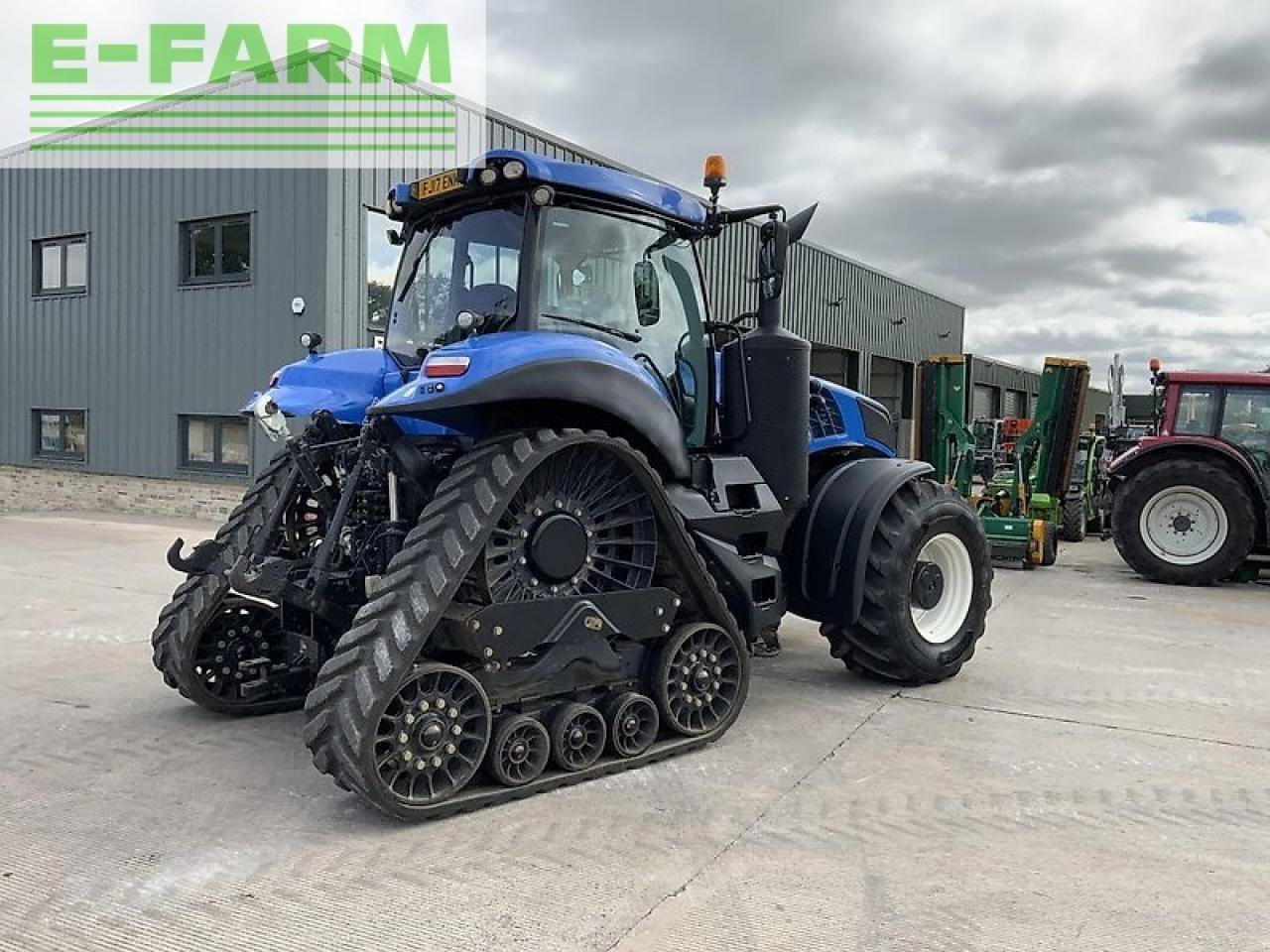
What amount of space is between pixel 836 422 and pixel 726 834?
114 inches

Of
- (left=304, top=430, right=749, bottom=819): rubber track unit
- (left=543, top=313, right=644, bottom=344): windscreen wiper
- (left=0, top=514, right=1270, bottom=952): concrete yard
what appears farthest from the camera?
(left=543, top=313, right=644, bottom=344): windscreen wiper

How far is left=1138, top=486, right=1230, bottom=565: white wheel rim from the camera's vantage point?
10.4 m

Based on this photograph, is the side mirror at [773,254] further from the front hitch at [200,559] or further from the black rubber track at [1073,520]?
the black rubber track at [1073,520]

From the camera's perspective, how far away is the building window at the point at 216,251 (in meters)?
13.9

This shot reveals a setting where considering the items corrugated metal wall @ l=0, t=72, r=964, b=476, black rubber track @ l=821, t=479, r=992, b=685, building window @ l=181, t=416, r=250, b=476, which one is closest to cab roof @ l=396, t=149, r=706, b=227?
black rubber track @ l=821, t=479, r=992, b=685

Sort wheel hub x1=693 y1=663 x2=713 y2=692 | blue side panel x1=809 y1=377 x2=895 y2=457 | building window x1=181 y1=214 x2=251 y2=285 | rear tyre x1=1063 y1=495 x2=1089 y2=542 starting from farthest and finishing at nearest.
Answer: rear tyre x1=1063 y1=495 x2=1089 y2=542 → building window x1=181 y1=214 x2=251 y2=285 → blue side panel x1=809 y1=377 x2=895 y2=457 → wheel hub x1=693 y1=663 x2=713 y2=692

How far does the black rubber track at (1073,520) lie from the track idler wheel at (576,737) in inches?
450

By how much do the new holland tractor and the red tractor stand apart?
5.98 m

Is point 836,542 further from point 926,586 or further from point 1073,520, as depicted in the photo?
point 1073,520

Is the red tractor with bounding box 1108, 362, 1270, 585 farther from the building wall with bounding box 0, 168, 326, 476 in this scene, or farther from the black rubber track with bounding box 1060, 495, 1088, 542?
the building wall with bounding box 0, 168, 326, 476

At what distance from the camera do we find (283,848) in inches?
140

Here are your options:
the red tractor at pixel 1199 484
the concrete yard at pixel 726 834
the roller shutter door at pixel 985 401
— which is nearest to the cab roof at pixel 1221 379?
the red tractor at pixel 1199 484

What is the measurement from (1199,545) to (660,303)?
8028 millimetres

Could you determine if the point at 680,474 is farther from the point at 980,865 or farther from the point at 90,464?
the point at 90,464
